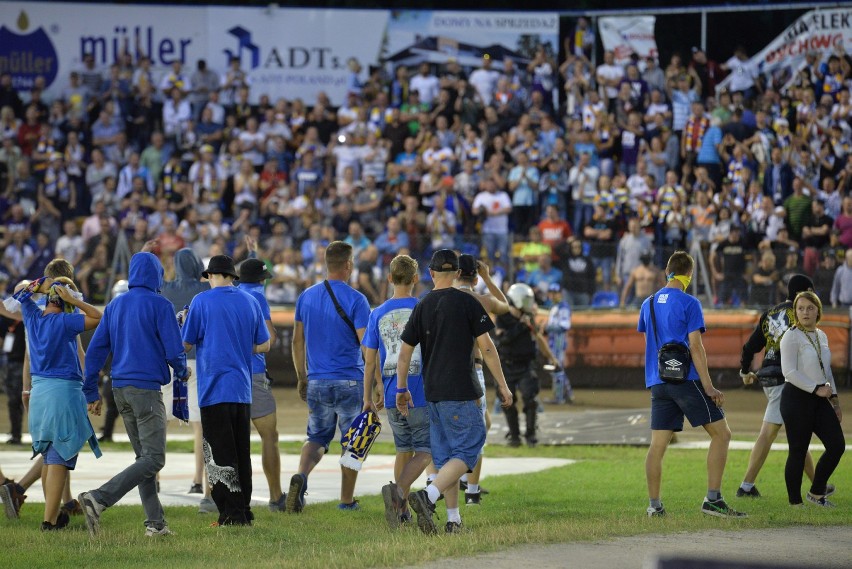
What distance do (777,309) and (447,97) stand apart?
16.9 m

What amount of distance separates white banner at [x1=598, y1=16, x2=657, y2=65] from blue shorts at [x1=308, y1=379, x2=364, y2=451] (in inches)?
756

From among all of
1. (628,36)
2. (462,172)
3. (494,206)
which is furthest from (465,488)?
(628,36)

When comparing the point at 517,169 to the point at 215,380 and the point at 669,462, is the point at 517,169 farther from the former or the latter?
the point at 215,380

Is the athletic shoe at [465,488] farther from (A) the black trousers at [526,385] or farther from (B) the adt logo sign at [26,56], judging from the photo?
(B) the adt logo sign at [26,56]

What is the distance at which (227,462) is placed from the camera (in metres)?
8.62

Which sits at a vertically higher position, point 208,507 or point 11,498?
point 11,498

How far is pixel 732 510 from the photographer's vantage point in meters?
9.05

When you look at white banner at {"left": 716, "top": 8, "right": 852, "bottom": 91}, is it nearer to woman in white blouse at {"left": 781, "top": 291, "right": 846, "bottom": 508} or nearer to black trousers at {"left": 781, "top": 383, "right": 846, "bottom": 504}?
woman in white blouse at {"left": 781, "top": 291, "right": 846, "bottom": 508}

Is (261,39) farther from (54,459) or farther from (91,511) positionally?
(91,511)

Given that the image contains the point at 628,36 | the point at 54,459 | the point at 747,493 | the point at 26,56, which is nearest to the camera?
the point at 54,459

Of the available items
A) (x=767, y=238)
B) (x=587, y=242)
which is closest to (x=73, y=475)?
(x=587, y=242)

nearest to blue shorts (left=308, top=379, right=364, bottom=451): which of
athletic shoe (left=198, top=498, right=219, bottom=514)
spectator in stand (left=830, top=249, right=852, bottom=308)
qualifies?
athletic shoe (left=198, top=498, right=219, bottom=514)

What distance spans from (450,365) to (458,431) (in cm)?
43

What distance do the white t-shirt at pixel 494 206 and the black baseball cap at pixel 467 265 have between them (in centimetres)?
1406
